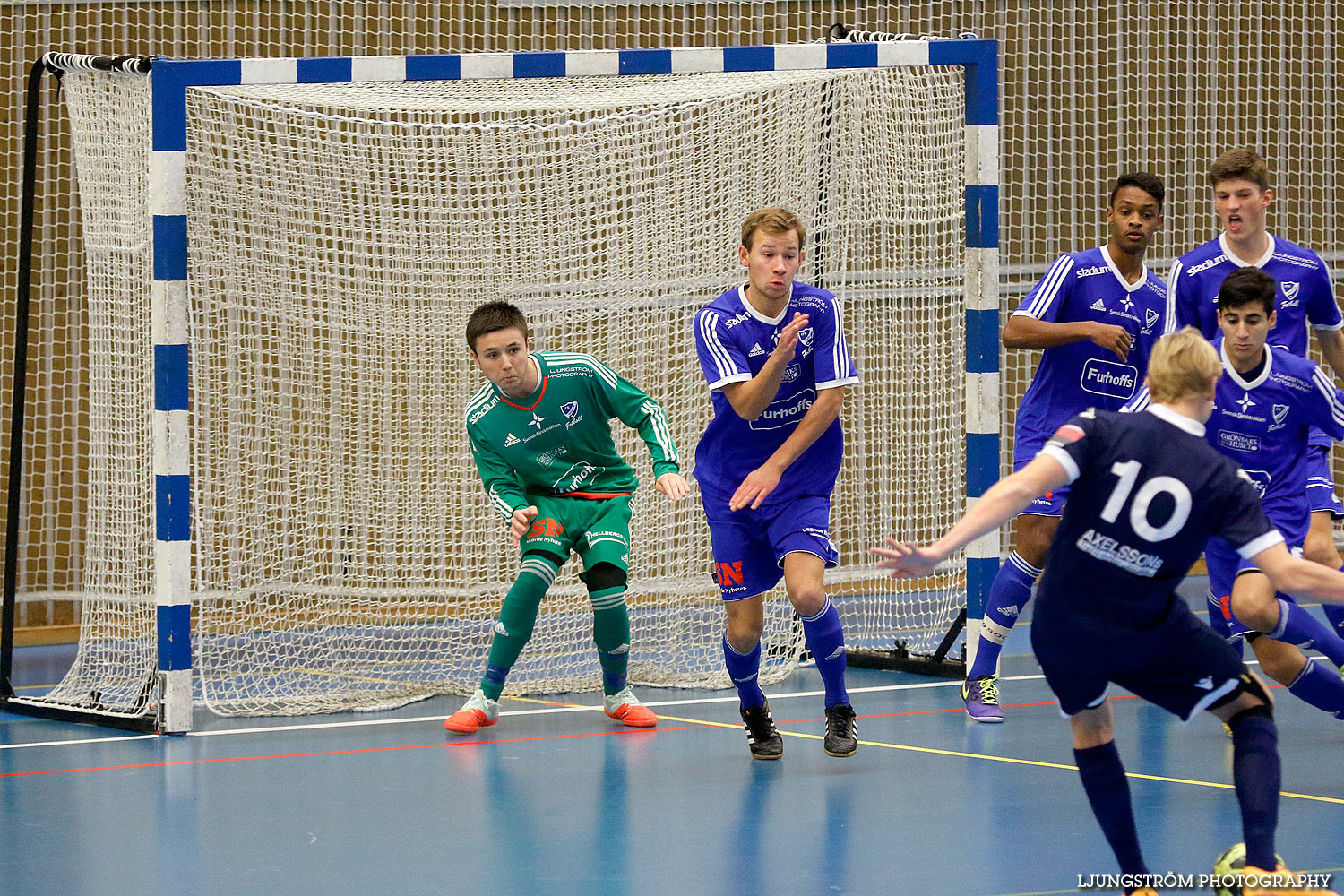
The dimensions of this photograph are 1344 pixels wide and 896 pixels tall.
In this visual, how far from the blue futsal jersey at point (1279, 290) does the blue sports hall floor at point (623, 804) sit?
1.35 meters

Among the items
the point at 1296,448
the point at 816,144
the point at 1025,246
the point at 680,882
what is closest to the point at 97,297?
the point at 816,144

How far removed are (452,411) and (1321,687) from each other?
12.9 feet

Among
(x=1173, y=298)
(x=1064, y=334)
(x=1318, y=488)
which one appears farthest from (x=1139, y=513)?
(x=1064, y=334)

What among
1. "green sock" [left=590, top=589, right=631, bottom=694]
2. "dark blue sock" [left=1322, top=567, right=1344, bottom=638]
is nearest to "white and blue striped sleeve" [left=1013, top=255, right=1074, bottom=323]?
"dark blue sock" [left=1322, top=567, right=1344, bottom=638]

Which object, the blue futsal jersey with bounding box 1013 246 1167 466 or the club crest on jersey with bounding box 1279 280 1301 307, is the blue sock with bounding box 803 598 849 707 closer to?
the blue futsal jersey with bounding box 1013 246 1167 466

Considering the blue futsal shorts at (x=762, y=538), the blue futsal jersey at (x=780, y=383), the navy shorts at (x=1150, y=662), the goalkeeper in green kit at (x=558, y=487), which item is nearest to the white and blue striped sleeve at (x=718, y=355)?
the blue futsal jersey at (x=780, y=383)

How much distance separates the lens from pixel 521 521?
5.10 meters

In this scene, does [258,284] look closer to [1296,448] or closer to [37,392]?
[37,392]

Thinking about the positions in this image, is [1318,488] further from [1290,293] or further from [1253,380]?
[1290,293]

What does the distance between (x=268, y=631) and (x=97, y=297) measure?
174 cm

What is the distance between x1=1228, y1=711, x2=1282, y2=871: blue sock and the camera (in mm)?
3014

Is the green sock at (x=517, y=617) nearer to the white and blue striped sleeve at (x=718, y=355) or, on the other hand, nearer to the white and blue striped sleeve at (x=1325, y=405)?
the white and blue striped sleeve at (x=718, y=355)

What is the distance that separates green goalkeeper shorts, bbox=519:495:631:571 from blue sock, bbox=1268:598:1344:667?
223 centimetres

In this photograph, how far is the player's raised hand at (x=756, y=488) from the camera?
443 centimetres
